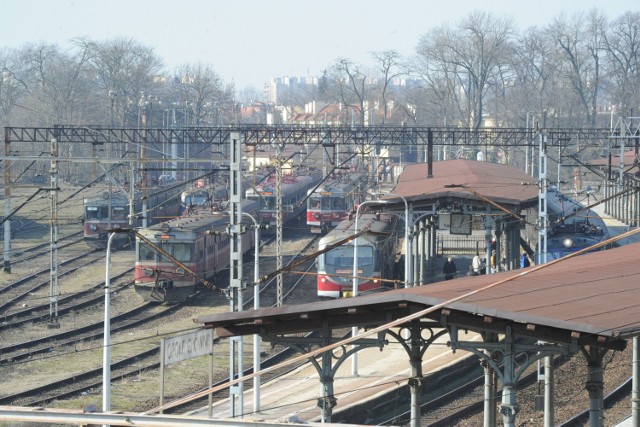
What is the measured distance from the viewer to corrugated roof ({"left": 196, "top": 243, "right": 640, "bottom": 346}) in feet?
30.6

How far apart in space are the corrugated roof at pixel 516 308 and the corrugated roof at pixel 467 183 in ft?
42.9

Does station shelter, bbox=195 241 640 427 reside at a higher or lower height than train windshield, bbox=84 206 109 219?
higher

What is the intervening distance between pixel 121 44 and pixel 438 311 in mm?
76029

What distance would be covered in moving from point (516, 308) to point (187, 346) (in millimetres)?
5106

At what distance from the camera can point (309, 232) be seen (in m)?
46.5

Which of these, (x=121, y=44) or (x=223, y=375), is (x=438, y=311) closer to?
(x=223, y=375)

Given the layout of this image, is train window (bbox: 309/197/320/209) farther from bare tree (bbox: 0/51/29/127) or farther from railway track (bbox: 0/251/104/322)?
bare tree (bbox: 0/51/29/127)

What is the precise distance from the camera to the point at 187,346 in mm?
13523

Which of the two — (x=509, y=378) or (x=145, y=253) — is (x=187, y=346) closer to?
(x=509, y=378)

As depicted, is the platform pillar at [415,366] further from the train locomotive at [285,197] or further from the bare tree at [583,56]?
the bare tree at [583,56]

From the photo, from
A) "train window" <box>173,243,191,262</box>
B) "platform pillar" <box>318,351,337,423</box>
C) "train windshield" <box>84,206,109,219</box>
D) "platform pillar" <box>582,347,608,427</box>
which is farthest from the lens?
"train windshield" <box>84,206,109,219</box>

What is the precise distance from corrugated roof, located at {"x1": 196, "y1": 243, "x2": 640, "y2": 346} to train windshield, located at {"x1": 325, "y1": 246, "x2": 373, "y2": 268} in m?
16.6

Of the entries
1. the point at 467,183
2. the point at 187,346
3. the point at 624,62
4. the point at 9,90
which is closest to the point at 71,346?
the point at 187,346

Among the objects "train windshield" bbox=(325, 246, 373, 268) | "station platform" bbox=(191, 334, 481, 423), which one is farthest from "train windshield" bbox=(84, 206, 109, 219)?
"station platform" bbox=(191, 334, 481, 423)
